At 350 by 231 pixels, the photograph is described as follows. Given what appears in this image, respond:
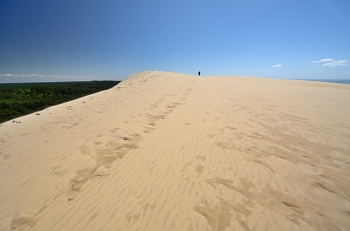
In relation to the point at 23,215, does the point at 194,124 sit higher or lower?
higher

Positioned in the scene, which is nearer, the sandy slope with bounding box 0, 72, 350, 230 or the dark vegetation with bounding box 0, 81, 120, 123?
the sandy slope with bounding box 0, 72, 350, 230

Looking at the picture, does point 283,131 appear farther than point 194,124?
No

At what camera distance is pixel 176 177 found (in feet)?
11.5

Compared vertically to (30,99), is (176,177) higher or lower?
higher

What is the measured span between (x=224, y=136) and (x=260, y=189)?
253 centimetres

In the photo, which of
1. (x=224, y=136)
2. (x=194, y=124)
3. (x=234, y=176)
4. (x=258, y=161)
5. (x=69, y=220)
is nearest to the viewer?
(x=69, y=220)

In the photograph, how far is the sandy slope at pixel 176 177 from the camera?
2.54 meters

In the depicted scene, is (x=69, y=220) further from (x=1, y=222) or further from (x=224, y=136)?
(x=224, y=136)

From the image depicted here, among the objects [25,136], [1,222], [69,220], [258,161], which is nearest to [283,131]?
[258,161]

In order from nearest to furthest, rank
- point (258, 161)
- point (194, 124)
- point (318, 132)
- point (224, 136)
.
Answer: point (258, 161), point (224, 136), point (318, 132), point (194, 124)

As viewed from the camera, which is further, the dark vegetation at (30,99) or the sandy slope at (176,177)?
the dark vegetation at (30,99)

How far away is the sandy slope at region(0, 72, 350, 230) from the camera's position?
2.54 metres

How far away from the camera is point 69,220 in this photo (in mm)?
2525

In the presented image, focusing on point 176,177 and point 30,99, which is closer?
point 176,177
